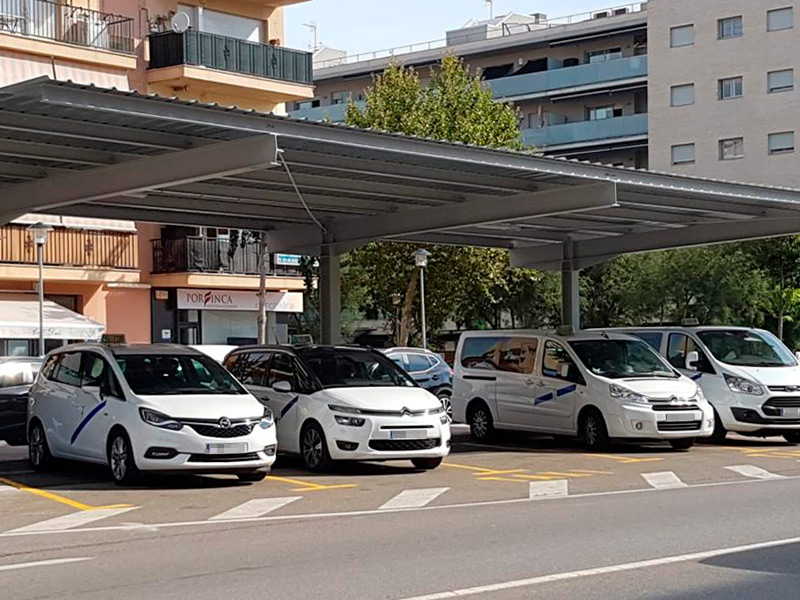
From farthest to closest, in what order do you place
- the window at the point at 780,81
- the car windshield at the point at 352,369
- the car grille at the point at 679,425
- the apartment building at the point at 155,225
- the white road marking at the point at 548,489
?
the window at the point at 780,81 < the apartment building at the point at 155,225 < the car grille at the point at 679,425 < the car windshield at the point at 352,369 < the white road marking at the point at 548,489

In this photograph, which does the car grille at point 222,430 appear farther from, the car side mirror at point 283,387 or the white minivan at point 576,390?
the white minivan at point 576,390

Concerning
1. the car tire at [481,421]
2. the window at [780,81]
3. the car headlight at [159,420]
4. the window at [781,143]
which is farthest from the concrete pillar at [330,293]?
the window at [780,81]

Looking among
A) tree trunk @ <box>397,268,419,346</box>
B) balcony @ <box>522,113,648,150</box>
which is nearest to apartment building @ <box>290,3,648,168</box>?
balcony @ <box>522,113,648,150</box>

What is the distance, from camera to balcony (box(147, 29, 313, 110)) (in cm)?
3891

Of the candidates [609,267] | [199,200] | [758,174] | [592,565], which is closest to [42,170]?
[199,200]

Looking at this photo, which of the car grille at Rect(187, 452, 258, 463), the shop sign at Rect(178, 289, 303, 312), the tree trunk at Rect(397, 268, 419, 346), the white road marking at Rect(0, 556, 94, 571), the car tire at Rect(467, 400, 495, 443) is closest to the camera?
the white road marking at Rect(0, 556, 94, 571)

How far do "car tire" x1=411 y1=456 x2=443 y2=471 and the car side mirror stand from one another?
192 cm

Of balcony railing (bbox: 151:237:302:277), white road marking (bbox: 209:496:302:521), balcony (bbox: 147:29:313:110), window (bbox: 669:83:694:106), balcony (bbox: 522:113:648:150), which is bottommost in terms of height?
white road marking (bbox: 209:496:302:521)

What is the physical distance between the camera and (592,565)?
10172mm

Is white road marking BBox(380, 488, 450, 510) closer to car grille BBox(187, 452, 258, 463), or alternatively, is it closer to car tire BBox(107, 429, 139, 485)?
car grille BBox(187, 452, 258, 463)

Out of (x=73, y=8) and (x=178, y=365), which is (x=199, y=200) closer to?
(x=178, y=365)

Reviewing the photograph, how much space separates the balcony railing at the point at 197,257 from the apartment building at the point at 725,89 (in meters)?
32.3

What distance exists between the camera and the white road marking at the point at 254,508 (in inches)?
542

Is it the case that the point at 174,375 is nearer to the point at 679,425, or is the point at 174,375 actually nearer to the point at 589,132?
the point at 679,425
